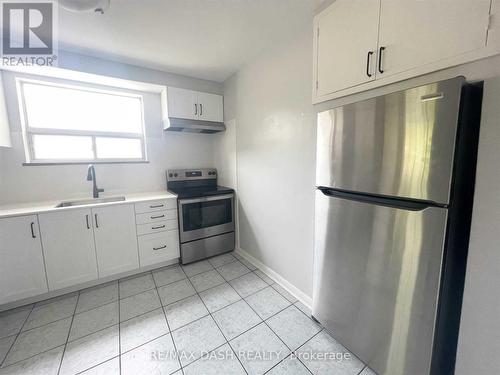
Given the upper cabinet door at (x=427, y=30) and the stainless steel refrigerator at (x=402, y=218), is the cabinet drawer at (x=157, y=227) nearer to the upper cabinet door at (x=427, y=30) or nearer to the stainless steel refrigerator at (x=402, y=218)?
the stainless steel refrigerator at (x=402, y=218)

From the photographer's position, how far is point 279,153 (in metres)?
2.03

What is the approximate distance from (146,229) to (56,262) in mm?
793

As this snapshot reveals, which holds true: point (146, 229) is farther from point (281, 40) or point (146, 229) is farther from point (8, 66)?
point (281, 40)

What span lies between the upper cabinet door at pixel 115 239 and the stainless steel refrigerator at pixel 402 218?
206 cm

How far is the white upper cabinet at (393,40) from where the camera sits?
0.83 meters

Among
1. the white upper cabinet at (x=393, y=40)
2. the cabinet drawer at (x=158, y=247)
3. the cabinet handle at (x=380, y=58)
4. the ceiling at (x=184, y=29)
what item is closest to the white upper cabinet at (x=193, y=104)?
the ceiling at (x=184, y=29)

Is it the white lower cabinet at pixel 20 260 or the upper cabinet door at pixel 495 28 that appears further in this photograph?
the white lower cabinet at pixel 20 260

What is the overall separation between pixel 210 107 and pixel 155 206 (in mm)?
1502

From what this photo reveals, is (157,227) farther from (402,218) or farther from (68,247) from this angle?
(402,218)

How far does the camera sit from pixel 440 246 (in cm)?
91

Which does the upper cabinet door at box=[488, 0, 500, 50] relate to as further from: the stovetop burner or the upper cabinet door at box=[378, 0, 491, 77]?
the stovetop burner


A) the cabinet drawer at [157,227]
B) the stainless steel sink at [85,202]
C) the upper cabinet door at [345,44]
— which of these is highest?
the upper cabinet door at [345,44]

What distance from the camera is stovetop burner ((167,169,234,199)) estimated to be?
277 centimetres

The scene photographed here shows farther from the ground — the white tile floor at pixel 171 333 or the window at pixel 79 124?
the window at pixel 79 124
